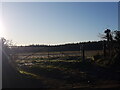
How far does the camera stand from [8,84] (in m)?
12.3

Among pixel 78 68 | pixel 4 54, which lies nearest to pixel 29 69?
pixel 78 68

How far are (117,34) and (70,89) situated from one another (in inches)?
376

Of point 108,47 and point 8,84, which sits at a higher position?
point 108,47

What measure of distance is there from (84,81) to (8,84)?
3715 millimetres

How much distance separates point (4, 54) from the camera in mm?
13336

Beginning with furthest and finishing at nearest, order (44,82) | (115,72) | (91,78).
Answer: (115,72)
(91,78)
(44,82)

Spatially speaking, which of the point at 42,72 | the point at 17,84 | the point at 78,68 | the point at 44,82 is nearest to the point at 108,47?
the point at 78,68

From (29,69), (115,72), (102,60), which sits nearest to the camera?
(115,72)

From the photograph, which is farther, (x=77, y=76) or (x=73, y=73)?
(x=73, y=73)

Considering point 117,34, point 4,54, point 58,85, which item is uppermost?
point 117,34

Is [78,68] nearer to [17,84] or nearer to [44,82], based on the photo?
[44,82]

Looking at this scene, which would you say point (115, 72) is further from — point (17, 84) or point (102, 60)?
point (17, 84)

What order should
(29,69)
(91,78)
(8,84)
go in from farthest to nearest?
1. (29,69)
2. (91,78)
3. (8,84)

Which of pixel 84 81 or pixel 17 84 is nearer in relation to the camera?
pixel 17 84
